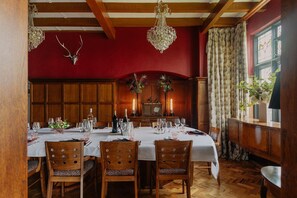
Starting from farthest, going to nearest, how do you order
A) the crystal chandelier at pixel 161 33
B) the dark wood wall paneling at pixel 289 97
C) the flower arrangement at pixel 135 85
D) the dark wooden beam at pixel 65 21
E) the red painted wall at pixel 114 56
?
1. the flower arrangement at pixel 135 85
2. the red painted wall at pixel 114 56
3. the dark wooden beam at pixel 65 21
4. the crystal chandelier at pixel 161 33
5. the dark wood wall paneling at pixel 289 97

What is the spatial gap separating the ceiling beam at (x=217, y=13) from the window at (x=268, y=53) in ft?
3.37

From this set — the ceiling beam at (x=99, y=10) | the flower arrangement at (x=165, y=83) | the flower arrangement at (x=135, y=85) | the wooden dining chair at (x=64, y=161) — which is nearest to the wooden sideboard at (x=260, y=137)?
the flower arrangement at (x=165, y=83)

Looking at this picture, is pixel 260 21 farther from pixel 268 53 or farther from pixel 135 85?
pixel 135 85

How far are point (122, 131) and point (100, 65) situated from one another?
118 inches

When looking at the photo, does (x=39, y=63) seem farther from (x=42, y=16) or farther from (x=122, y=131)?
(x=122, y=131)

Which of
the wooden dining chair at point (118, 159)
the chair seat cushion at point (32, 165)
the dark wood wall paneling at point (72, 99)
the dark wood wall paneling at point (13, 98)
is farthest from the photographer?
the dark wood wall paneling at point (72, 99)

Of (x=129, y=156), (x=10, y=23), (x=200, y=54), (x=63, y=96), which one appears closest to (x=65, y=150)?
(x=129, y=156)

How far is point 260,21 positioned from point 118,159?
162 inches

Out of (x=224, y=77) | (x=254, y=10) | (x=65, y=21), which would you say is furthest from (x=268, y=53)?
(x=65, y=21)

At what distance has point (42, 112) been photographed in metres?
6.00

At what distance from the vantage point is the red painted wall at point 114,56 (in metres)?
6.15

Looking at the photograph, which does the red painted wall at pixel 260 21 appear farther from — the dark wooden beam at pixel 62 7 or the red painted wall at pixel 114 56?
the dark wooden beam at pixel 62 7

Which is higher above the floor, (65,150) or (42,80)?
(42,80)

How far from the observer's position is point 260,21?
16.3ft
